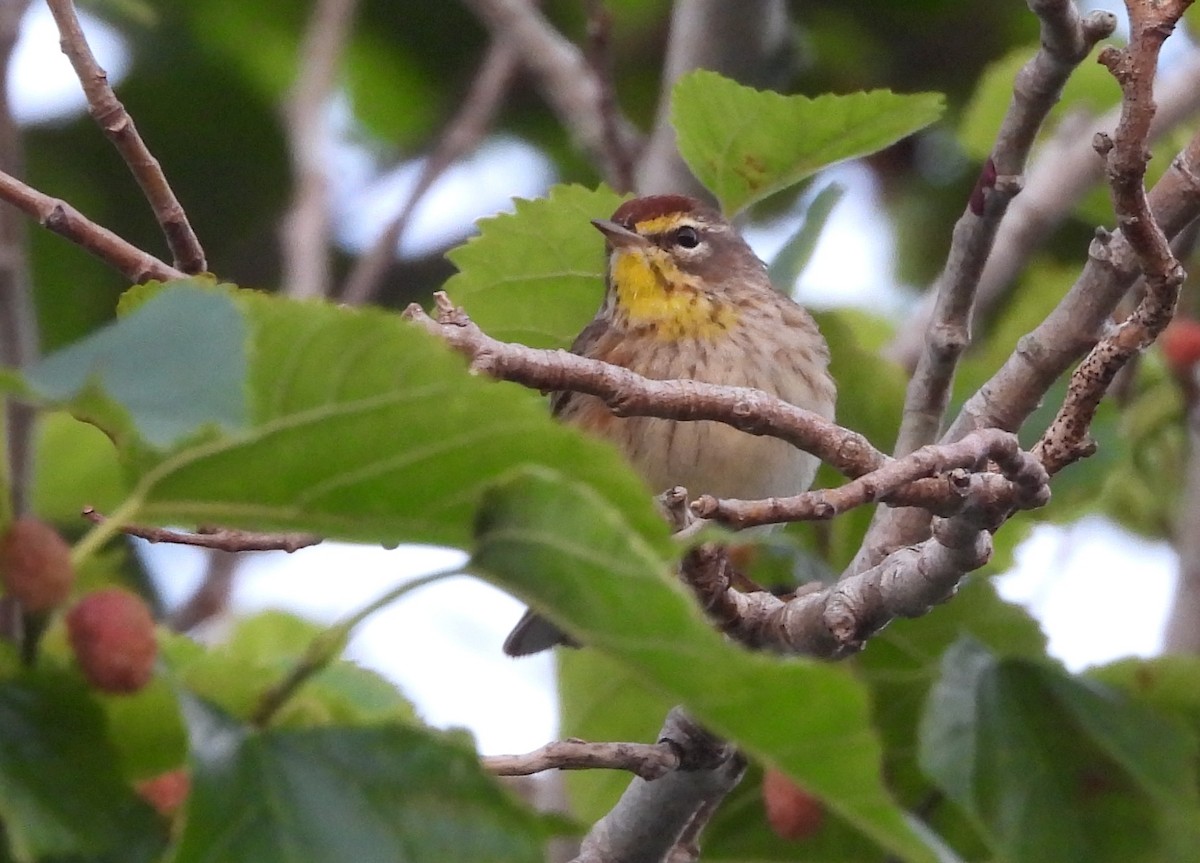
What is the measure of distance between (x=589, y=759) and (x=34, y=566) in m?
0.90

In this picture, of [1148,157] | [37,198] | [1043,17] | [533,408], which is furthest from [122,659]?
[1043,17]

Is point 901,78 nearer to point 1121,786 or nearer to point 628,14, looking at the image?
point 628,14

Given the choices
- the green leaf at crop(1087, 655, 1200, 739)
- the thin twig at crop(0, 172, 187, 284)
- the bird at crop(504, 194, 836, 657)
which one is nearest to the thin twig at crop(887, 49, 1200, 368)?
the bird at crop(504, 194, 836, 657)

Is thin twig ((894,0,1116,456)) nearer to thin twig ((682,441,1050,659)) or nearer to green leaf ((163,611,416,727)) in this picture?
thin twig ((682,441,1050,659))

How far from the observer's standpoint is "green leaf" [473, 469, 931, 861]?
1.17 metres

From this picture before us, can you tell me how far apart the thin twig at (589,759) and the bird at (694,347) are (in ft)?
4.26

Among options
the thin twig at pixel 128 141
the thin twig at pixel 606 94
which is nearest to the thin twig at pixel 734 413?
the thin twig at pixel 128 141

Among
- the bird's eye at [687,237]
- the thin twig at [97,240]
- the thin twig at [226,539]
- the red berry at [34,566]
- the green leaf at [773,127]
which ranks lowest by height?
the red berry at [34,566]

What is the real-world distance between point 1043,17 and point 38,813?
4.92 ft

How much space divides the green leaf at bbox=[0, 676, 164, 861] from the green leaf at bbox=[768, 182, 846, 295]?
184 centimetres

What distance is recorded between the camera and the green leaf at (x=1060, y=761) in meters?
2.00

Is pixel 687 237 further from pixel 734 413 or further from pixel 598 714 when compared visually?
pixel 734 413

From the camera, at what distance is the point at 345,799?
51.7 inches

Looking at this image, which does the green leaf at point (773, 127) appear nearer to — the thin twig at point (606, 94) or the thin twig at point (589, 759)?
the thin twig at point (589, 759)
